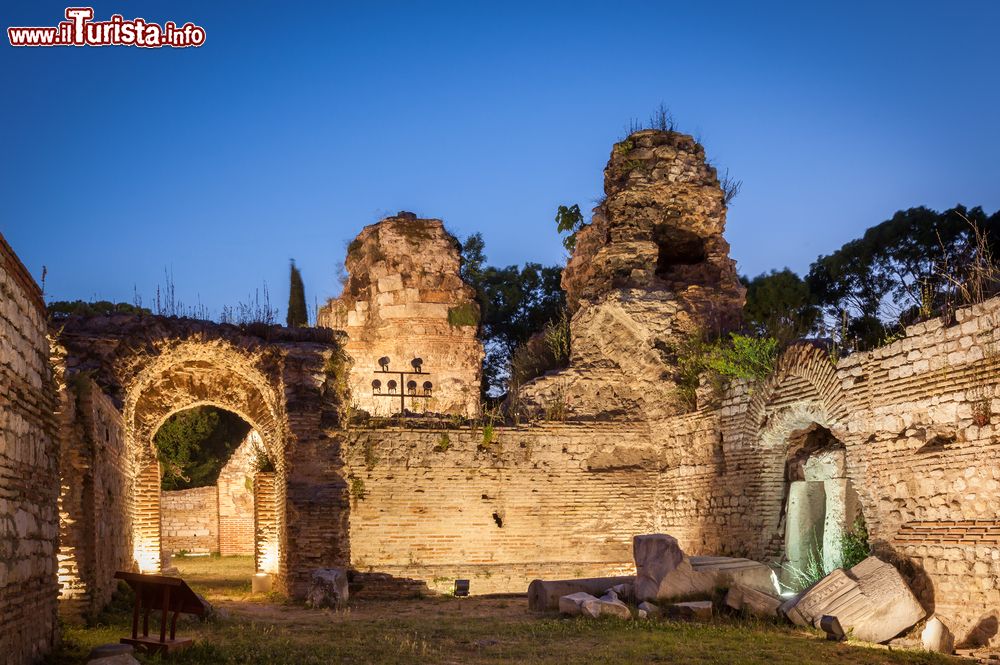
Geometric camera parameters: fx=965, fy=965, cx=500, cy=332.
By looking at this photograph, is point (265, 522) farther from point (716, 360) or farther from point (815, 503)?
point (815, 503)

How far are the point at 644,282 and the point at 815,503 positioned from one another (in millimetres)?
5740

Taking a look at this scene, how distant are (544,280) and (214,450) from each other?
1261 centimetres

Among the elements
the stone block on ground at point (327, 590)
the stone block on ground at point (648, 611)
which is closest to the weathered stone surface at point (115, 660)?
the stone block on ground at point (648, 611)

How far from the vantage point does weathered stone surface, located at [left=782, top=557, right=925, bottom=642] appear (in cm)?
995

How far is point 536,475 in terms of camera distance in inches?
645

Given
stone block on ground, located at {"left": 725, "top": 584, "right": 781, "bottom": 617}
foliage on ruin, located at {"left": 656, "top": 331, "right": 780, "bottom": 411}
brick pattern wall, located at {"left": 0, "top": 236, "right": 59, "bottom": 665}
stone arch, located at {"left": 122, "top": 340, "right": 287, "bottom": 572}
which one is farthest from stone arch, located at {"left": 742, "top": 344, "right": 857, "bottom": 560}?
brick pattern wall, located at {"left": 0, "top": 236, "right": 59, "bottom": 665}

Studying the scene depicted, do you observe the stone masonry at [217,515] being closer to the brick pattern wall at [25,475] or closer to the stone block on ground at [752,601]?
the stone block on ground at [752,601]

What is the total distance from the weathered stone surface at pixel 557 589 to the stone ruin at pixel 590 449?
1804 millimetres

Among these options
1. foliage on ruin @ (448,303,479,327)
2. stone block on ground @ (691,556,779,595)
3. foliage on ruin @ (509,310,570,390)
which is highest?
foliage on ruin @ (448,303,479,327)

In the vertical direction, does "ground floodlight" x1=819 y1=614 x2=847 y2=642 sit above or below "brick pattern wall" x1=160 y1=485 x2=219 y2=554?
below

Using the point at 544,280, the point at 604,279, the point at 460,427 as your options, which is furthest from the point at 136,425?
the point at 544,280

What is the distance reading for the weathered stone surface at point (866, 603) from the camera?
9953mm

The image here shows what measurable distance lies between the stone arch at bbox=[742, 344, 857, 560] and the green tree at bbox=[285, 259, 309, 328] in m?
16.9

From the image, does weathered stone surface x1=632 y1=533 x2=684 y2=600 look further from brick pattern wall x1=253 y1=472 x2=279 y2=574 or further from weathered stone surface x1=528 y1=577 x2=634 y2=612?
brick pattern wall x1=253 y1=472 x2=279 y2=574
